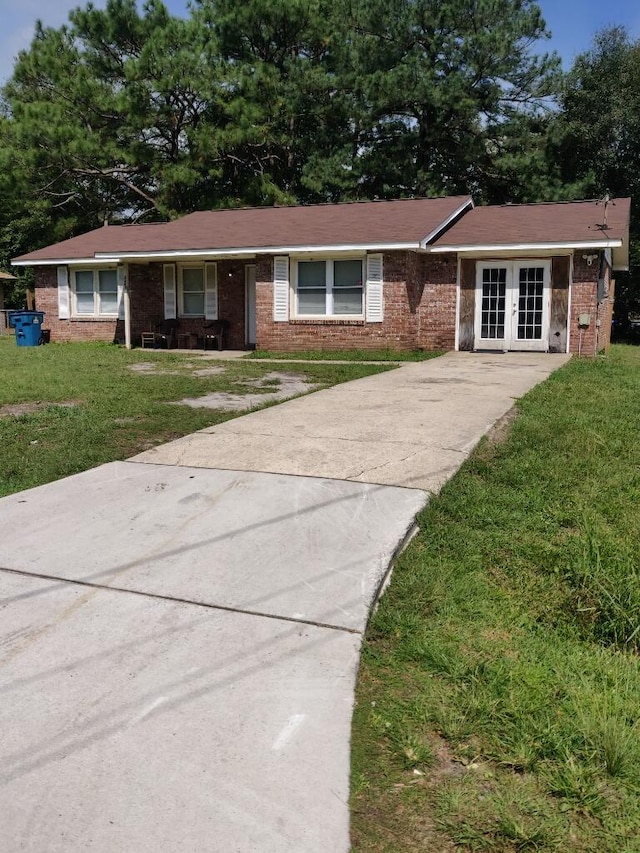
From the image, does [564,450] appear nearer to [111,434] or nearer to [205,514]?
[205,514]

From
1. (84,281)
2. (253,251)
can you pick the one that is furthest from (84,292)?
(253,251)

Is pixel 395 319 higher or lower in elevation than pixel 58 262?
lower

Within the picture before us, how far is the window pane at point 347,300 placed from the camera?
18.1 metres

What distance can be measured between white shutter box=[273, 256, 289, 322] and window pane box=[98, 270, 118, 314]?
20.5 ft

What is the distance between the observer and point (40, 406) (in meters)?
9.16

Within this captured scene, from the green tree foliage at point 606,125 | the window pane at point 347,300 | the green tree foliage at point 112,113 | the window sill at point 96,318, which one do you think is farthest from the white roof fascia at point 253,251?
the green tree foliage at point 606,125

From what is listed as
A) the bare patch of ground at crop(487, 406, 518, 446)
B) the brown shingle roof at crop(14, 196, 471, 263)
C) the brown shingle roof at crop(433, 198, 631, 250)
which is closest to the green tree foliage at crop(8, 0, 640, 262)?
the brown shingle roof at crop(14, 196, 471, 263)

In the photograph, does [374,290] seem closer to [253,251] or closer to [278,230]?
[253,251]

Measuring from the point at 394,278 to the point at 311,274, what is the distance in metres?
2.22

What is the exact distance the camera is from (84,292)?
2280cm

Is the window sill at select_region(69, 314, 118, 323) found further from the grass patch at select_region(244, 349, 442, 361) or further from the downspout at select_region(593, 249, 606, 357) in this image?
the downspout at select_region(593, 249, 606, 357)

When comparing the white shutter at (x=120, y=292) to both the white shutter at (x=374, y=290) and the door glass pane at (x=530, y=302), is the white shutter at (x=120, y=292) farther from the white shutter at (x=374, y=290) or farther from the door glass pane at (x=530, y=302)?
the door glass pane at (x=530, y=302)

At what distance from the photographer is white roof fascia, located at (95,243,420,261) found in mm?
16969

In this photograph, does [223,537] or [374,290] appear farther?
[374,290]
